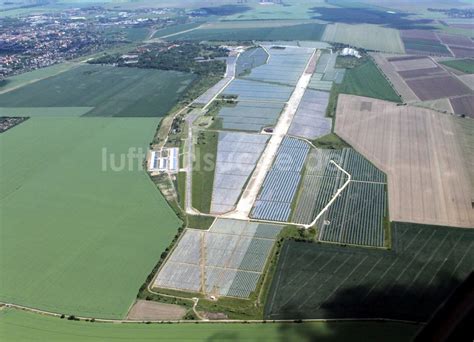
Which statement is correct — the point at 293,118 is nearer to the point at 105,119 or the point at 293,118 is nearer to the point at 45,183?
the point at 105,119

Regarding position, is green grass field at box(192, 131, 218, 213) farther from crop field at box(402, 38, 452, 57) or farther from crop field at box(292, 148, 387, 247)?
crop field at box(402, 38, 452, 57)

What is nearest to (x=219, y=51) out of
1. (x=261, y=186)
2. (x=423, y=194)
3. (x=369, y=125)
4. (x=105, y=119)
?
(x=105, y=119)

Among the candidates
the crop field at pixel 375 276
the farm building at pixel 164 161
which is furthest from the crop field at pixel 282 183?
the farm building at pixel 164 161

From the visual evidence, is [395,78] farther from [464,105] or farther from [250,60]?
[250,60]

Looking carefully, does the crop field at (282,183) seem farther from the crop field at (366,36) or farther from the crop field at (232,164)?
the crop field at (366,36)

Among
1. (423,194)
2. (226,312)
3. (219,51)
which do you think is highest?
(219,51)
